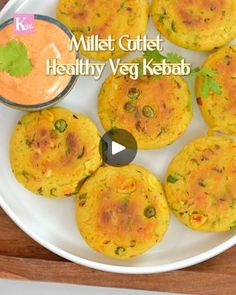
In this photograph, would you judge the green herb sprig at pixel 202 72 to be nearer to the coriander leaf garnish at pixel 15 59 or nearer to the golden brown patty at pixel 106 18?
the golden brown patty at pixel 106 18

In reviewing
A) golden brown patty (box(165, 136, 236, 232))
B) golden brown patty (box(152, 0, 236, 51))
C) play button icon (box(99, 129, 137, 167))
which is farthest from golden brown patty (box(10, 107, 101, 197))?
golden brown patty (box(152, 0, 236, 51))

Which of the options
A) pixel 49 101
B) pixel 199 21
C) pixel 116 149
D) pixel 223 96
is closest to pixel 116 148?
pixel 116 149

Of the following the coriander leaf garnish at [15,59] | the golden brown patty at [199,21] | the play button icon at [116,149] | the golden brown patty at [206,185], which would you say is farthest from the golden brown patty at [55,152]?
the golden brown patty at [199,21]

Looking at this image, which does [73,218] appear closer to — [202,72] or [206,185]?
[206,185]

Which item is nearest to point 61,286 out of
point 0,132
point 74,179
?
point 74,179

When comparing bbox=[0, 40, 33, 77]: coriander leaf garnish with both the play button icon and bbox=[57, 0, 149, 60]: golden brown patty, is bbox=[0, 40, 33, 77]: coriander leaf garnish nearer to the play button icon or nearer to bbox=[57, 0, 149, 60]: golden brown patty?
bbox=[57, 0, 149, 60]: golden brown patty

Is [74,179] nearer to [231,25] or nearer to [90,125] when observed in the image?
[90,125]
